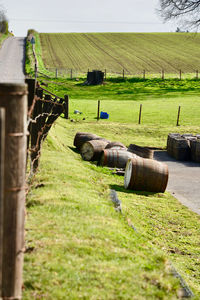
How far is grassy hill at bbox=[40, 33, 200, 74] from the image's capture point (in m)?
60.0

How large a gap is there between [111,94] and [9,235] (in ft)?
129

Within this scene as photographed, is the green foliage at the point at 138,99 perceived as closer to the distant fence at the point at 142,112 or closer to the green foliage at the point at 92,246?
the distant fence at the point at 142,112

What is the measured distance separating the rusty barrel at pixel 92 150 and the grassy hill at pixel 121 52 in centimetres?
4285

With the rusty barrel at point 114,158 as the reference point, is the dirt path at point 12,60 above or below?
above

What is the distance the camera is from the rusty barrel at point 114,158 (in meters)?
13.6

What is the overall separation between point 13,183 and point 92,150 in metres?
11.7

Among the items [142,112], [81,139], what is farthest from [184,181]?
[142,112]

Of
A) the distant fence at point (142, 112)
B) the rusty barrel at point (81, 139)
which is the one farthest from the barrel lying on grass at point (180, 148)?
the distant fence at point (142, 112)

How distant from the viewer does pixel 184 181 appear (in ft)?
44.7

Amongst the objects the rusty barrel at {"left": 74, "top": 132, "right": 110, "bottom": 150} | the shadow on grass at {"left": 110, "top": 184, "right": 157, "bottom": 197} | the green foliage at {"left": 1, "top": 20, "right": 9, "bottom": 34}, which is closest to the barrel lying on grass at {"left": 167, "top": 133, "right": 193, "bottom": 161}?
the rusty barrel at {"left": 74, "top": 132, "right": 110, "bottom": 150}

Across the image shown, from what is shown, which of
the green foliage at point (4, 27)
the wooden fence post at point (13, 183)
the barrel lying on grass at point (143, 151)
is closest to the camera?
the wooden fence post at point (13, 183)

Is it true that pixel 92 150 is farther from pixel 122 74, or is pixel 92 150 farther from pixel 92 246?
pixel 122 74

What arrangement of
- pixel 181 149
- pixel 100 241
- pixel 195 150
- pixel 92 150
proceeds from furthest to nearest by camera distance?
pixel 181 149, pixel 195 150, pixel 92 150, pixel 100 241

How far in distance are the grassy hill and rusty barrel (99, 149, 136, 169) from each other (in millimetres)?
43912
